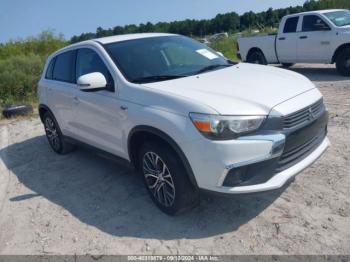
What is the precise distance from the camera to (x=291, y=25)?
37.7 ft

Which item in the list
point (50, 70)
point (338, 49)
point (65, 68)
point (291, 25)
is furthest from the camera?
point (291, 25)

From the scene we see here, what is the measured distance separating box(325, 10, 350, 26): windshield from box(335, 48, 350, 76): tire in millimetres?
852

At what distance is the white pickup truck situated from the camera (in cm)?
1009

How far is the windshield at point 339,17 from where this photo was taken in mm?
10300

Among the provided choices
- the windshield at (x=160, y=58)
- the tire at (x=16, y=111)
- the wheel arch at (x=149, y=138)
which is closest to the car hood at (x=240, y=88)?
the windshield at (x=160, y=58)

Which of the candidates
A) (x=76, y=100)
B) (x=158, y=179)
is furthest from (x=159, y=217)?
(x=76, y=100)

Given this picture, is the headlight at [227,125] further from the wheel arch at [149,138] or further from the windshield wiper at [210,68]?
the windshield wiper at [210,68]

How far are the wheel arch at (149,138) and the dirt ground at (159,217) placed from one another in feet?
1.84

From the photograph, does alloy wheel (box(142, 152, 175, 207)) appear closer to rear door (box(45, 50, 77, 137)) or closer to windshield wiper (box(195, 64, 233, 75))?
windshield wiper (box(195, 64, 233, 75))

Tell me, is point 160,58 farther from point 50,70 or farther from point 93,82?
point 50,70

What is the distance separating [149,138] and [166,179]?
1.47 feet

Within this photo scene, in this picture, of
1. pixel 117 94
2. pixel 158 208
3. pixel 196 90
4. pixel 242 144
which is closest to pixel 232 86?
pixel 196 90

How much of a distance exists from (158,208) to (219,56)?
218 centimetres

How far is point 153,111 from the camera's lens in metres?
3.69
